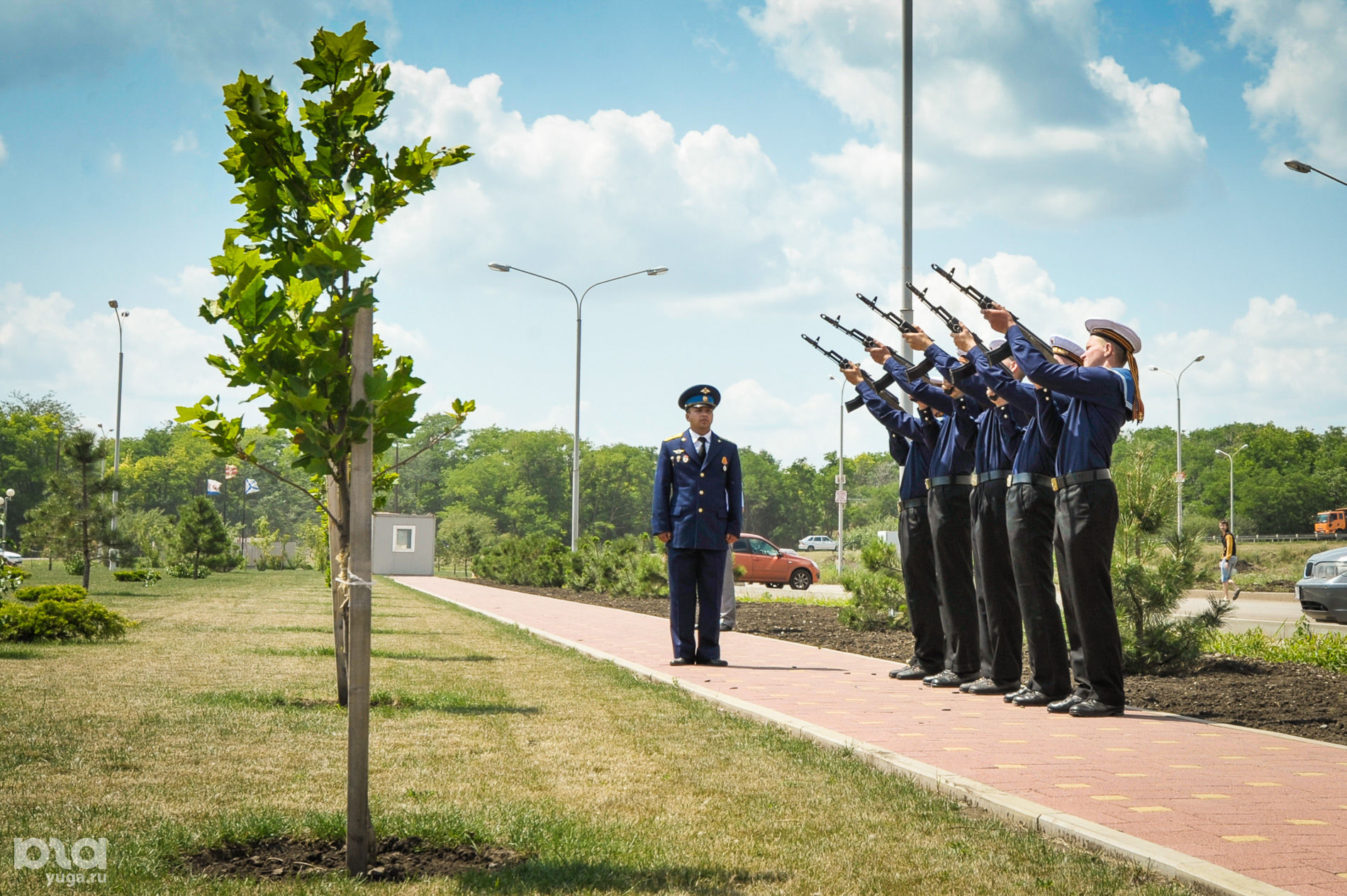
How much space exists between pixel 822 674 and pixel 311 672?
427 cm

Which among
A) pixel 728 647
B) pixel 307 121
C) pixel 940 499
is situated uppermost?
pixel 307 121

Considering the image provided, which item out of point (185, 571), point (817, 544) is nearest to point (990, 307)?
point (185, 571)

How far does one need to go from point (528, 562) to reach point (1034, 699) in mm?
25383

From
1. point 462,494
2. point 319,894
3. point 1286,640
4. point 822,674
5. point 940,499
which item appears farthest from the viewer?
point 462,494

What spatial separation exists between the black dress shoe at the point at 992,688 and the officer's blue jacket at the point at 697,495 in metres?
2.58

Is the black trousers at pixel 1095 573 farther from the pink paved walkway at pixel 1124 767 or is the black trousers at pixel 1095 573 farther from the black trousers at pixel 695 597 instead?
the black trousers at pixel 695 597

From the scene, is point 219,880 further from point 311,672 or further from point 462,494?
point 462,494

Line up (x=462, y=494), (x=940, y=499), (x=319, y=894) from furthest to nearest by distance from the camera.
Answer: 1. (x=462, y=494)
2. (x=940, y=499)
3. (x=319, y=894)

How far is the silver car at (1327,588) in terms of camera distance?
48.5 ft

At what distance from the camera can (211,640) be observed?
40.2ft

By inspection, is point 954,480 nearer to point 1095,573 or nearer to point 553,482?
point 1095,573

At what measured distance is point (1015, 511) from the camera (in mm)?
7281

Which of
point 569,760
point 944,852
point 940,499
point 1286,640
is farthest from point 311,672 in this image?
point 1286,640

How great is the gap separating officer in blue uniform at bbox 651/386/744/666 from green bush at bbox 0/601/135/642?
255 inches
